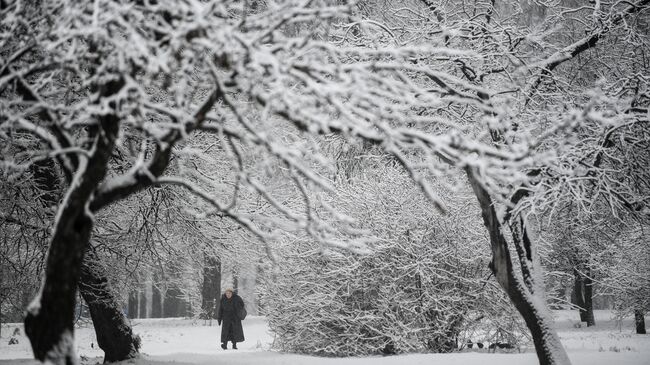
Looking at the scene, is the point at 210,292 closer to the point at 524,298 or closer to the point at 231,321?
the point at 231,321

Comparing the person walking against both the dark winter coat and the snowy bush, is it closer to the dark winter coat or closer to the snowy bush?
the dark winter coat

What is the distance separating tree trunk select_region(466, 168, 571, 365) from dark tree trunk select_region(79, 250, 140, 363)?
5237 mm

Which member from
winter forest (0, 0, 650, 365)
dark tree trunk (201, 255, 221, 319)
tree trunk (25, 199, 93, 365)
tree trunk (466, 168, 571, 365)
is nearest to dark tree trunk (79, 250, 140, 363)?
winter forest (0, 0, 650, 365)

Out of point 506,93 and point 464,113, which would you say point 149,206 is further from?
Result: point 506,93

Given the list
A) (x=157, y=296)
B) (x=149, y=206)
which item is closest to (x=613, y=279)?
(x=149, y=206)

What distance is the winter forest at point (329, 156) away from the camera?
139 inches

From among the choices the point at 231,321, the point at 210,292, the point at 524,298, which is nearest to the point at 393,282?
the point at 524,298

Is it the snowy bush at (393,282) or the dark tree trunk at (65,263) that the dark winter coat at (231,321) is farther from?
the dark tree trunk at (65,263)

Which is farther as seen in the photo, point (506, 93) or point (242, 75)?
point (506, 93)

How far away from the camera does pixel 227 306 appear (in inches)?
525

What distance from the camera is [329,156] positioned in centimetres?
970

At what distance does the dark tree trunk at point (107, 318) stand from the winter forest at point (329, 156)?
1.2 inches

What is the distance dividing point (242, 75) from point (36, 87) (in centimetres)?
148

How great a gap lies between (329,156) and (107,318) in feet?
13.8
